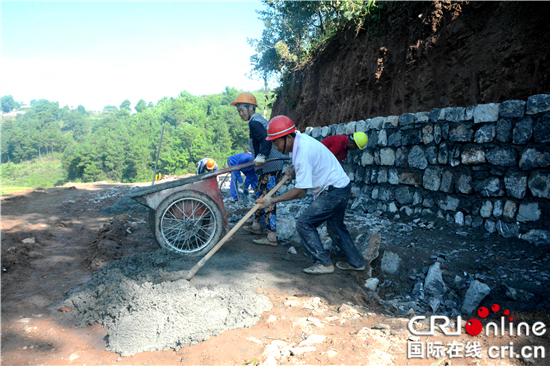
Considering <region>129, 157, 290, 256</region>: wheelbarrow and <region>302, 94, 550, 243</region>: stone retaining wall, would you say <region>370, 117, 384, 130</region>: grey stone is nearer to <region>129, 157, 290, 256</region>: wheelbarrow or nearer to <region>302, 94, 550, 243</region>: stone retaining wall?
<region>302, 94, 550, 243</region>: stone retaining wall

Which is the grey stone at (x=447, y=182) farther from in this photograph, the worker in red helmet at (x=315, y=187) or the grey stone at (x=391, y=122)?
the worker in red helmet at (x=315, y=187)

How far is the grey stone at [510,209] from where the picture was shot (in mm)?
4402

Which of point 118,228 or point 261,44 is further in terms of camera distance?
point 261,44

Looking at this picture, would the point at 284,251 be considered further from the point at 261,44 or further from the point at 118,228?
the point at 261,44

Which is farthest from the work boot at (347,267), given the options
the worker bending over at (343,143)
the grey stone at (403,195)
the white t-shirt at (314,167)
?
the grey stone at (403,195)

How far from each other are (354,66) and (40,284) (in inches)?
303

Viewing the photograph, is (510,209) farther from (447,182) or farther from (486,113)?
(486,113)

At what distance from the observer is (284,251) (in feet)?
15.8

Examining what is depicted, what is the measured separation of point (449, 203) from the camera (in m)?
5.27

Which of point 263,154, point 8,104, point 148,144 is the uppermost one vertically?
point 8,104

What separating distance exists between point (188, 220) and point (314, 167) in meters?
1.76

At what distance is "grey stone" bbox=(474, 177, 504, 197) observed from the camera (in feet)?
15.0

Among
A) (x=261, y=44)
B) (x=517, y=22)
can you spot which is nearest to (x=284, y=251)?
(x=517, y=22)

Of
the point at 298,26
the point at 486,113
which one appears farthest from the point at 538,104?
the point at 298,26
